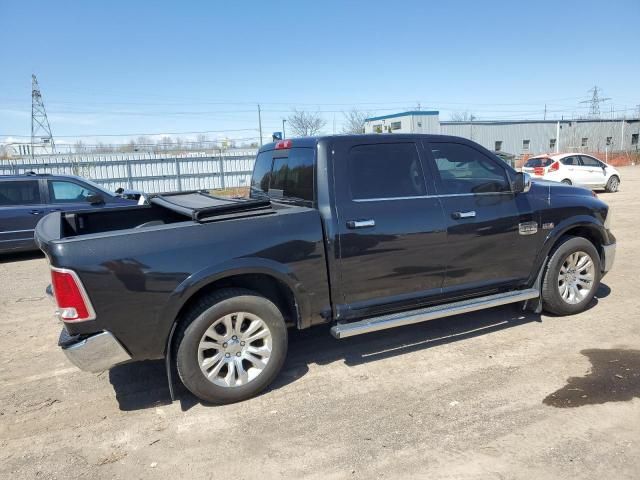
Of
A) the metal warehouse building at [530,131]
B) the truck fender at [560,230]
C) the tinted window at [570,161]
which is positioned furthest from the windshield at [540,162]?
the metal warehouse building at [530,131]

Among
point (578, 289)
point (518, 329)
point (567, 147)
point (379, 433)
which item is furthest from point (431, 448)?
point (567, 147)

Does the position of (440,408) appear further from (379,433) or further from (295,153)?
(295,153)

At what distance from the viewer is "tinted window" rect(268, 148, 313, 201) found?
13.4 feet

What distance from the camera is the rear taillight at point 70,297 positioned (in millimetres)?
3059

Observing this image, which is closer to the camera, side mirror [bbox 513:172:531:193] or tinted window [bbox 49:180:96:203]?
side mirror [bbox 513:172:531:193]

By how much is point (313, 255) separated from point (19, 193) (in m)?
7.99

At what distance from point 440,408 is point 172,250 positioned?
7.12ft

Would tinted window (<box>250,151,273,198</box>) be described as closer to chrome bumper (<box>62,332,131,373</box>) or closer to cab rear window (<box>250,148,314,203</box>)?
cab rear window (<box>250,148,314,203</box>)

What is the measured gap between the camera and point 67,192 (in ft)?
31.7

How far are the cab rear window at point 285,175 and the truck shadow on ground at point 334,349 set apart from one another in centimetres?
143

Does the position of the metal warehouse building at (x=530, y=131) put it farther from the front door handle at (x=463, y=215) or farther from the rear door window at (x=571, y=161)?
the front door handle at (x=463, y=215)

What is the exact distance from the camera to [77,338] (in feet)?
10.5

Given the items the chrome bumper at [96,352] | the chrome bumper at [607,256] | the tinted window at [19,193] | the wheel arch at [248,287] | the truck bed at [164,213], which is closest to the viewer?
the chrome bumper at [96,352]

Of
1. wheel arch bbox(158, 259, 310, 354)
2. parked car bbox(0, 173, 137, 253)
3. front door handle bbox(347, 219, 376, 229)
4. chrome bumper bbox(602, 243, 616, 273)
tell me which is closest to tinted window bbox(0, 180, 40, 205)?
parked car bbox(0, 173, 137, 253)
